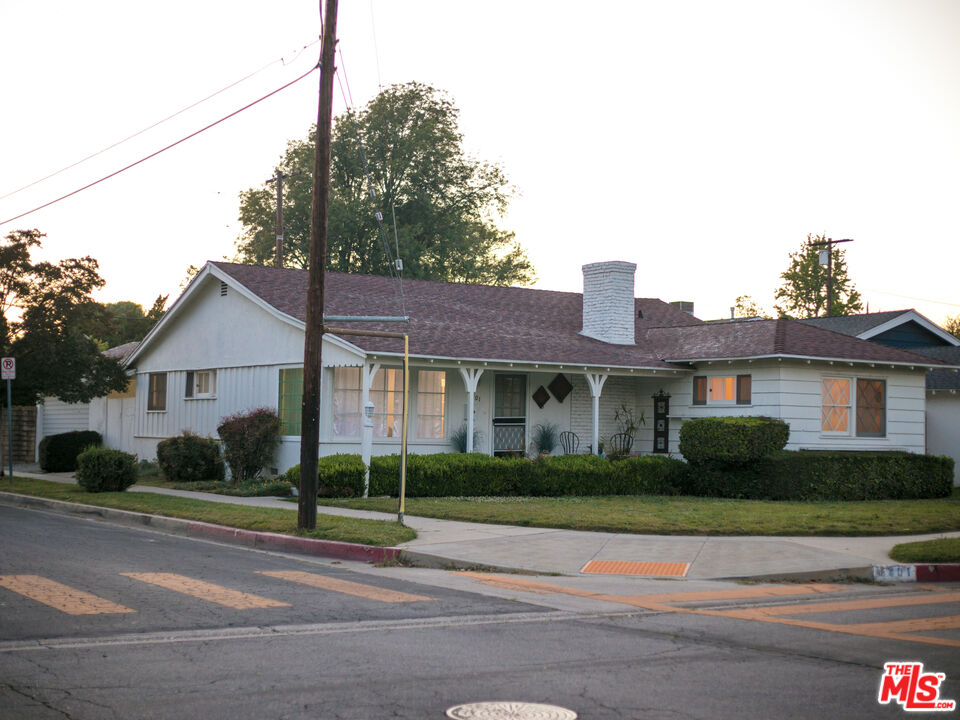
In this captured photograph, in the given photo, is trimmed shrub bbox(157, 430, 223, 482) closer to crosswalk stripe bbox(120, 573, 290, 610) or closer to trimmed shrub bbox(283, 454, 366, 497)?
trimmed shrub bbox(283, 454, 366, 497)

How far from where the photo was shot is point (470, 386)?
23.2 meters

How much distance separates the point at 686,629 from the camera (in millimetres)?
9070

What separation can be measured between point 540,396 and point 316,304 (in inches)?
451

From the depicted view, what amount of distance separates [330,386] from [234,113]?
20.5 ft

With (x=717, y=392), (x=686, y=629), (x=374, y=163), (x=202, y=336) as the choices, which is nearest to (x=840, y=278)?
(x=374, y=163)

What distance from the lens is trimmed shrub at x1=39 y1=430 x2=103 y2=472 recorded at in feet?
99.5

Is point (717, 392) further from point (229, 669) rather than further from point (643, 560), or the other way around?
point (229, 669)

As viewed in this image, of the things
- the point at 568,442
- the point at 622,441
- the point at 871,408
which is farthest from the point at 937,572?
the point at 622,441

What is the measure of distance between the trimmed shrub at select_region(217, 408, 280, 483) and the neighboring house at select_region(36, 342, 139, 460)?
26.9 feet

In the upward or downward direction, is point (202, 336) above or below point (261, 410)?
above

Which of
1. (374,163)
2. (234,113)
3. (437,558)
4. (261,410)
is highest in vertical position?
(374,163)

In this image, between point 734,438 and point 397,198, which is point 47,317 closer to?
point 734,438

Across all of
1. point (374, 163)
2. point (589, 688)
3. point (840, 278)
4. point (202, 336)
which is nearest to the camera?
point (589, 688)

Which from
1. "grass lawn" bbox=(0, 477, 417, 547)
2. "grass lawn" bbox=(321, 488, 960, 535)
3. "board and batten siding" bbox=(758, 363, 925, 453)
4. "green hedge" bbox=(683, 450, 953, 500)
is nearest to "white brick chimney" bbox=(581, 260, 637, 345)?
"board and batten siding" bbox=(758, 363, 925, 453)
